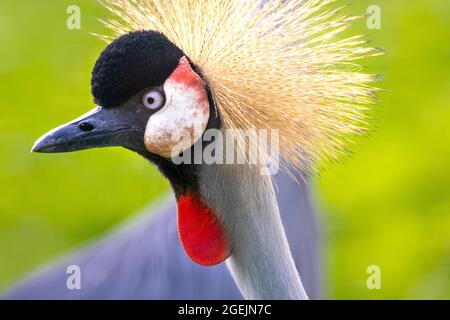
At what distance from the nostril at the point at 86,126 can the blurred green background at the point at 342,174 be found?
5.19 ft

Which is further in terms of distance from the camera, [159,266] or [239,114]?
[159,266]

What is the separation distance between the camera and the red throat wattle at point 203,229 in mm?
1439

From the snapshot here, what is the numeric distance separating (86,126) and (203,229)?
294 mm

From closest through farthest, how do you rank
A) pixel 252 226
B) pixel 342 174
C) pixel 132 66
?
pixel 132 66, pixel 252 226, pixel 342 174

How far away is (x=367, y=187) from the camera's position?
3.05 metres

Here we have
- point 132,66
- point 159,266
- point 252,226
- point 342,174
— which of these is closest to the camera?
point 132,66

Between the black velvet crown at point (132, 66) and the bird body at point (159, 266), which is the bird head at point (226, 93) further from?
the bird body at point (159, 266)

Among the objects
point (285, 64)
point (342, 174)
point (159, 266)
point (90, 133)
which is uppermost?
point (285, 64)

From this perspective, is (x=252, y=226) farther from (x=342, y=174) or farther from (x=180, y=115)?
(x=342, y=174)

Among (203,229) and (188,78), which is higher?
(188,78)

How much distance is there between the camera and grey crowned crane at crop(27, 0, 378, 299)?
1.36m

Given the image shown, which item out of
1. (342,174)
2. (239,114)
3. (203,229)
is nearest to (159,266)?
(203,229)

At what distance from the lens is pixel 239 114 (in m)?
1.39

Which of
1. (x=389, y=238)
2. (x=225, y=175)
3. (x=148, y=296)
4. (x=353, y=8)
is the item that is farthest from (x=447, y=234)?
(x=225, y=175)
